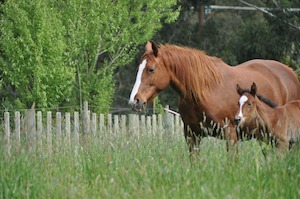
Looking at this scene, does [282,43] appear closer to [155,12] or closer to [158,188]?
[155,12]

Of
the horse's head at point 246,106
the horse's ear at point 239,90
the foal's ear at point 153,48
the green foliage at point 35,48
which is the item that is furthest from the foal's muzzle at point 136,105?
the green foliage at point 35,48

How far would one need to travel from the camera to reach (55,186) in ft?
A: 26.5

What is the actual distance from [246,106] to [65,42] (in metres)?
11.7

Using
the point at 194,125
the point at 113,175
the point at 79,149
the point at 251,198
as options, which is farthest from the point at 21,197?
the point at 194,125

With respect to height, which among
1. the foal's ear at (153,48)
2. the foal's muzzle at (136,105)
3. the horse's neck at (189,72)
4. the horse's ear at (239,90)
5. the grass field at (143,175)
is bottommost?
the grass field at (143,175)

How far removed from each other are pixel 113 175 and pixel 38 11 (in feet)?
40.3

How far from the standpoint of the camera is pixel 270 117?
13031 mm

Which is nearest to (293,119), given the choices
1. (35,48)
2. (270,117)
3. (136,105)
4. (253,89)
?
(270,117)

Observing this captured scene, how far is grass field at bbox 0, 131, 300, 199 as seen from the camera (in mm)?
7781

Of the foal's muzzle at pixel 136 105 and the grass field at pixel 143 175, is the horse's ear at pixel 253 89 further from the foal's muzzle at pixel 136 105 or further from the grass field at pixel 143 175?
the grass field at pixel 143 175

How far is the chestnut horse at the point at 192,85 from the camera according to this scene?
11.8 metres

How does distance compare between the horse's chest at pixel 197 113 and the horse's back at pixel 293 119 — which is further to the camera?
the horse's back at pixel 293 119

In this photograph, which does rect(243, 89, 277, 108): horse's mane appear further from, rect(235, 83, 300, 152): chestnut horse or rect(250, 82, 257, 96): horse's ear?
rect(250, 82, 257, 96): horse's ear

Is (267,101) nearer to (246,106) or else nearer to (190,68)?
(246,106)
